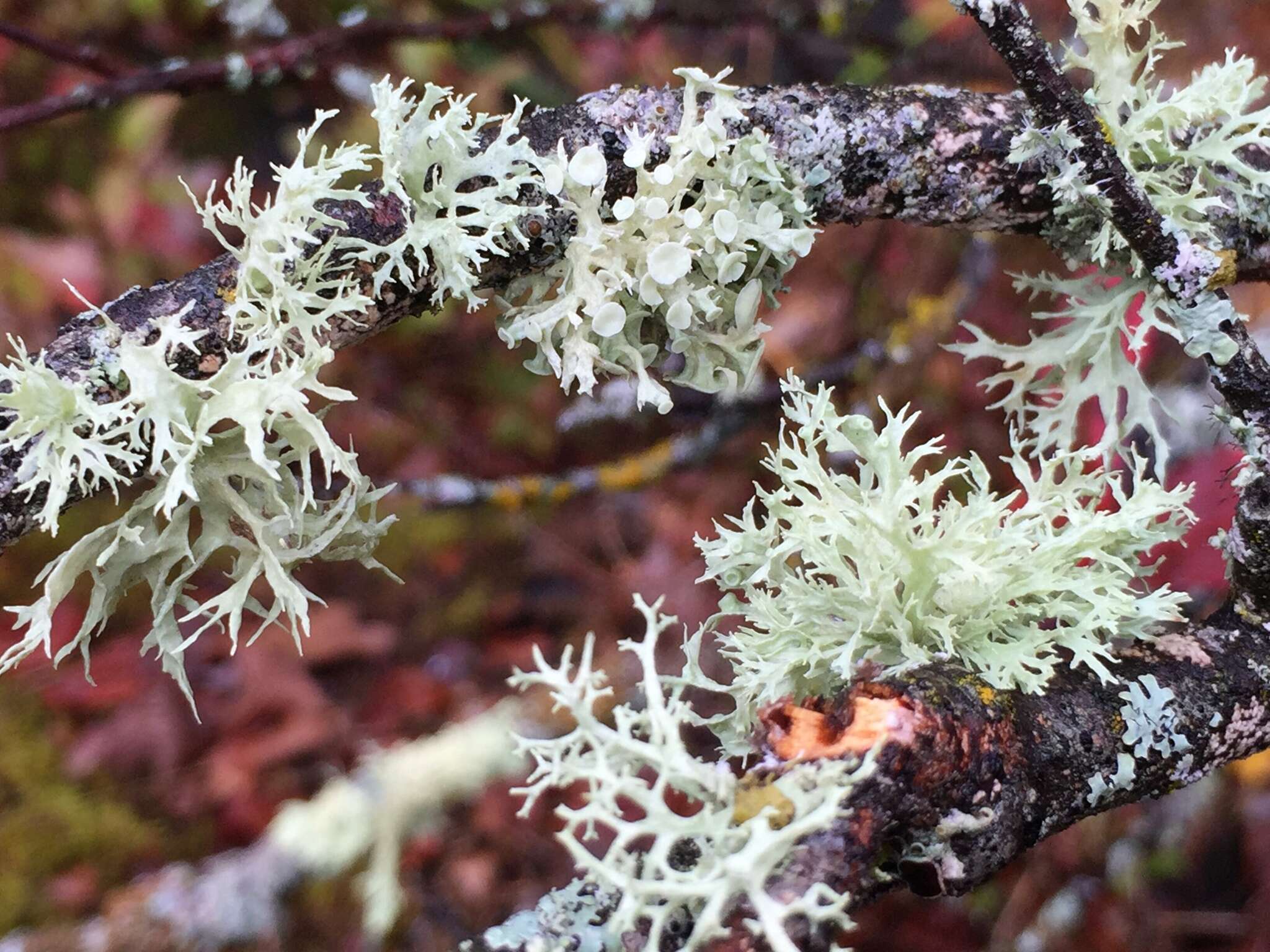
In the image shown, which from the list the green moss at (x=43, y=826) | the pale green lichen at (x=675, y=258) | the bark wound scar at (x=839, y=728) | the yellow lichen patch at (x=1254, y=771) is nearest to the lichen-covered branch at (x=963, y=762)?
the bark wound scar at (x=839, y=728)

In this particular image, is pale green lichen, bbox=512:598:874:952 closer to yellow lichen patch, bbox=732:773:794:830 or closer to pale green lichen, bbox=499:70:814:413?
yellow lichen patch, bbox=732:773:794:830

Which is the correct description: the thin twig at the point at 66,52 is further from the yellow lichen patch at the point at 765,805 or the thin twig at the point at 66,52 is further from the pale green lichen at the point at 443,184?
the yellow lichen patch at the point at 765,805

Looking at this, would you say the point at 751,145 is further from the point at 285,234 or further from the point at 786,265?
the point at 285,234

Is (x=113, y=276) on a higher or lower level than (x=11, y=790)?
higher

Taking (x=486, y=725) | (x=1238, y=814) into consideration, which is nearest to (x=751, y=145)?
(x=486, y=725)

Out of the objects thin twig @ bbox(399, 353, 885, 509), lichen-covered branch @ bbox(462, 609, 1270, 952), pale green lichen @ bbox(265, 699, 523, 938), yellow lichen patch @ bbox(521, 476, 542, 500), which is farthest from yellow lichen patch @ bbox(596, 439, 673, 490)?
lichen-covered branch @ bbox(462, 609, 1270, 952)

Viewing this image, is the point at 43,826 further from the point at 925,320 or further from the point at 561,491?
the point at 925,320
